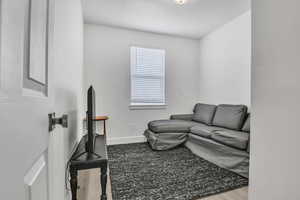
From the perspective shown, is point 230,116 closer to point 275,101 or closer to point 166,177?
point 166,177

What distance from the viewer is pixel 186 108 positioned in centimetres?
411

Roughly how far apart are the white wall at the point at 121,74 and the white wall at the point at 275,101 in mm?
2737

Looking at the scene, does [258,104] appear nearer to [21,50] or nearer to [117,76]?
[21,50]

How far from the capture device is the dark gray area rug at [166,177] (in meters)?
1.64

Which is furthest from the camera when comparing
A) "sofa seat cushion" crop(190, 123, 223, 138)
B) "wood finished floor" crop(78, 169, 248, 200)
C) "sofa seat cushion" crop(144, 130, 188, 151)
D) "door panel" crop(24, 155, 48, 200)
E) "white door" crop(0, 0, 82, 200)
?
"sofa seat cushion" crop(144, 130, 188, 151)

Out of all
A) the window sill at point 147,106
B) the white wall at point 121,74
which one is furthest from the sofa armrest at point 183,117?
the window sill at point 147,106

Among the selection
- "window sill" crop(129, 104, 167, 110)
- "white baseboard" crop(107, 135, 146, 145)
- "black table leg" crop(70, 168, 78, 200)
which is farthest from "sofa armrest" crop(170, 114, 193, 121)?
"black table leg" crop(70, 168, 78, 200)

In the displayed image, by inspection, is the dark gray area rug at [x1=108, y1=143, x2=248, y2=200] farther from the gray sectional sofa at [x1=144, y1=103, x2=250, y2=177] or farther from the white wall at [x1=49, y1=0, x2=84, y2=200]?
the white wall at [x1=49, y1=0, x2=84, y2=200]

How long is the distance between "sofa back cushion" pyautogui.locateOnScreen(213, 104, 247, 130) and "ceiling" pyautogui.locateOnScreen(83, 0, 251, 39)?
A: 5.66 ft

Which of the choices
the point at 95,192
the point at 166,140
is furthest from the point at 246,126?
the point at 95,192

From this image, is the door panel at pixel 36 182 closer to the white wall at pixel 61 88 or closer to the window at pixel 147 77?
the white wall at pixel 61 88

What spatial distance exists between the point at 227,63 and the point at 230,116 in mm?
1201

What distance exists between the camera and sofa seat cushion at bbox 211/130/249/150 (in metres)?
2.07

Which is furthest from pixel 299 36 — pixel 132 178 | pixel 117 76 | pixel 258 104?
pixel 117 76
